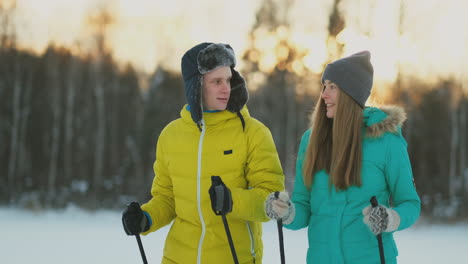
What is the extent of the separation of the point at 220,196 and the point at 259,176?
0.29m

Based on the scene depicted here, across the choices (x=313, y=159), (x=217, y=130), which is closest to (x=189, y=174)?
(x=217, y=130)

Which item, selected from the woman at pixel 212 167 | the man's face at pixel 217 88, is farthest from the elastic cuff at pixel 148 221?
the man's face at pixel 217 88

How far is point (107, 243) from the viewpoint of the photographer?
8.34m

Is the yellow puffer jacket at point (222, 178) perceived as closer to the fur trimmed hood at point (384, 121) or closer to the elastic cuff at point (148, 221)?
the elastic cuff at point (148, 221)

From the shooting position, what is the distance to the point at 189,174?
2.43 m

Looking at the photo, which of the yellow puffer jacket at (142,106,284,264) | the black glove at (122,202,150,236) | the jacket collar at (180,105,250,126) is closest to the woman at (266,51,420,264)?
the yellow puffer jacket at (142,106,284,264)

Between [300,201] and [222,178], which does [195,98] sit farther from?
[300,201]

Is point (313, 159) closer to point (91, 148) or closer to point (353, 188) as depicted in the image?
point (353, 188)

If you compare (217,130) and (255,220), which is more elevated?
(217,130)

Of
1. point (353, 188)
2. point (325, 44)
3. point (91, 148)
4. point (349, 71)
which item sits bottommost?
point (91, 148)

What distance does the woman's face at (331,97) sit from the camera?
→ 2336mm

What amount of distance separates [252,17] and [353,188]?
44.2 ft

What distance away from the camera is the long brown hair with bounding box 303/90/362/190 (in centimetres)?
222

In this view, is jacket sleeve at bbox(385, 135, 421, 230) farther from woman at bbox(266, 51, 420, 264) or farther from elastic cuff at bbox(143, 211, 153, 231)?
elastic cuff at bbox(143, 211, 153, 231)
